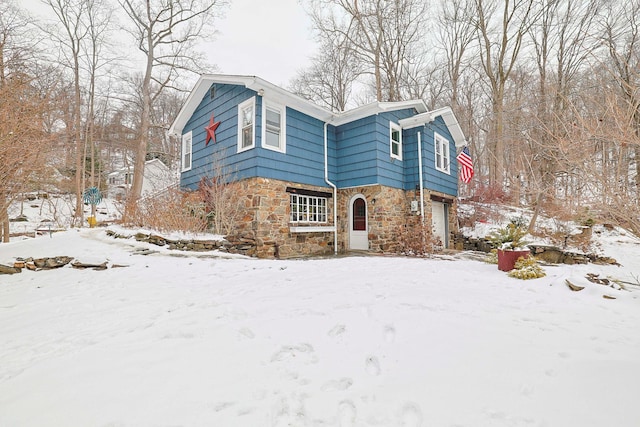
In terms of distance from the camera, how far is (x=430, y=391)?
1.62 meters

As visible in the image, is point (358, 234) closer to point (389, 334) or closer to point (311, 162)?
point (311, 162)

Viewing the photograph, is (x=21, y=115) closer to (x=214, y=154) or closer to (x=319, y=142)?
(x=214, y=154)

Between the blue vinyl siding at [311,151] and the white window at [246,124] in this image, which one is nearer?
the white window at [246,124]

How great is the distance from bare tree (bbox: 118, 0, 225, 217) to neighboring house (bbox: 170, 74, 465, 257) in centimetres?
493

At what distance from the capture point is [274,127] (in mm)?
7875

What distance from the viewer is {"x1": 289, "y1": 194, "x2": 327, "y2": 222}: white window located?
8398mm

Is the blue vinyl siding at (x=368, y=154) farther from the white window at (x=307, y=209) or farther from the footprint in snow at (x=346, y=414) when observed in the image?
the footprint in snow at (x=346, y=414)

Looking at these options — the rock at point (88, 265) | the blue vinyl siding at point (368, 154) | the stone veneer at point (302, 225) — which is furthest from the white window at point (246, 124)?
the rock at point (88, 265)

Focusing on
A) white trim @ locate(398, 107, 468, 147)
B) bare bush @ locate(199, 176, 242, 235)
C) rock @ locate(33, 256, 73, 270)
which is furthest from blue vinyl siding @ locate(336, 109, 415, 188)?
rock @ locate(33, 256, 73, 270)

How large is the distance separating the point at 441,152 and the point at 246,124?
24.0ft

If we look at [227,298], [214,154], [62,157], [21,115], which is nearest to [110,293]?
[227,298]

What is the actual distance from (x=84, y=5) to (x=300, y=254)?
54.6 feet

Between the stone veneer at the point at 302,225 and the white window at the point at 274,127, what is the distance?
1061mm

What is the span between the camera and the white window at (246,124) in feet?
24.7
